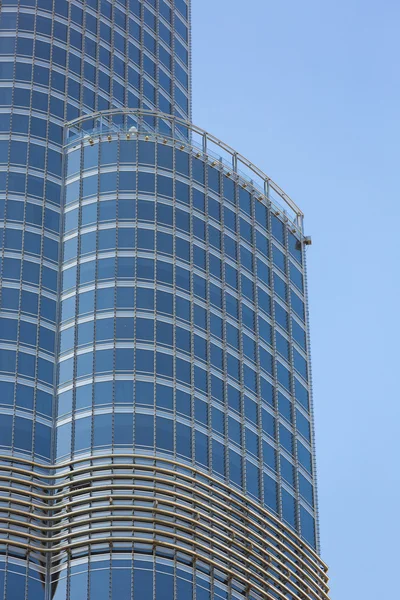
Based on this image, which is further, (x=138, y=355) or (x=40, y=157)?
(x=40, y=157)

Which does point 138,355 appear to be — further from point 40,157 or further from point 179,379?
point 40,157

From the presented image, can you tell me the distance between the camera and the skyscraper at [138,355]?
416 ft

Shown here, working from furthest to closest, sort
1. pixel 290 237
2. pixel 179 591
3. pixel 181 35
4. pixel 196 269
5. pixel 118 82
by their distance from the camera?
pixel 181 35
pixel 118 82
pixel 290 237
pixel 196 269
pixel 179 591

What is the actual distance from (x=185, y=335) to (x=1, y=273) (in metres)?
14.7

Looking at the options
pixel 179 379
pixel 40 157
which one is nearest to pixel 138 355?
pixel 179 379

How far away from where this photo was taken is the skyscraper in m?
127

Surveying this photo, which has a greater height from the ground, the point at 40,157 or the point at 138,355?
the point at 40,157

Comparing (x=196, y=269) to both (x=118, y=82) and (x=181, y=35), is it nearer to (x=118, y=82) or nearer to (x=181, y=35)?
(x=118, y=82)

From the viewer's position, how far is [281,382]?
144 m

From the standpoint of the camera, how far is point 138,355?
13488 cm

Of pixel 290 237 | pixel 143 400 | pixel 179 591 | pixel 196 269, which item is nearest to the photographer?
pixel 179 591

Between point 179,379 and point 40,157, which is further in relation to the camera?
point 40,157

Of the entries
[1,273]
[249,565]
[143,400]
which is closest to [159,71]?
[1,273]

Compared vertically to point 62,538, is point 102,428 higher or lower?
higher
